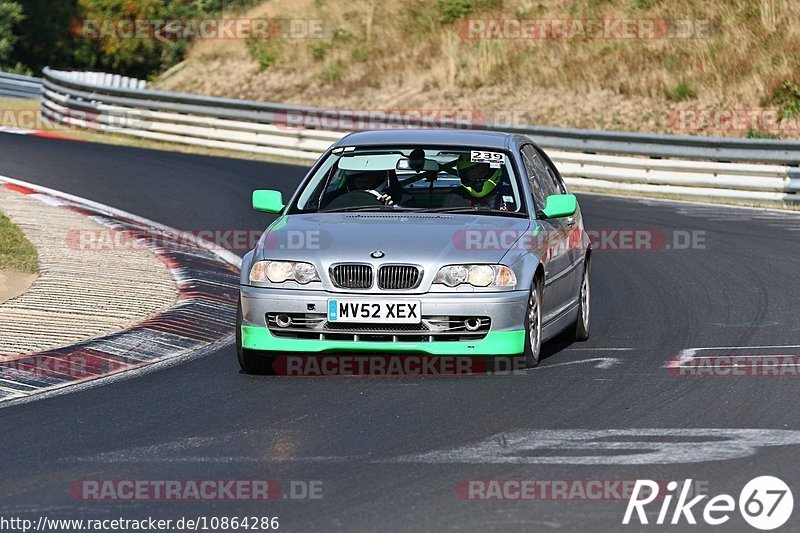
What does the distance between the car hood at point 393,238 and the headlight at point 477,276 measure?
53 mm

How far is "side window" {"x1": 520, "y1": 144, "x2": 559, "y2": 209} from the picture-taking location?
10.4 metres

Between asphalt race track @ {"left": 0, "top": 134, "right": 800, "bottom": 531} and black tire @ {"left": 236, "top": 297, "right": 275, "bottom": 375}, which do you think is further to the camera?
black tire @ {"left": 236, "top": 297, "right": 275, "bottom": 375}

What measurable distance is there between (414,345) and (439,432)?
4.76 ft

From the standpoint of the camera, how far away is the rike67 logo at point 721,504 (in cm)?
582

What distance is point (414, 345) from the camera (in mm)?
8953

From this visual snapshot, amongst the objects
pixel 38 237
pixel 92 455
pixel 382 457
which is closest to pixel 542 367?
pixel 382 457

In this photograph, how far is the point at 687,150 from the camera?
2308cm

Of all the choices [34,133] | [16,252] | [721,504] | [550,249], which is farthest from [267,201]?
[34,133]

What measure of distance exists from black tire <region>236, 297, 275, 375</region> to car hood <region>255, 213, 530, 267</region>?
0.45 m
